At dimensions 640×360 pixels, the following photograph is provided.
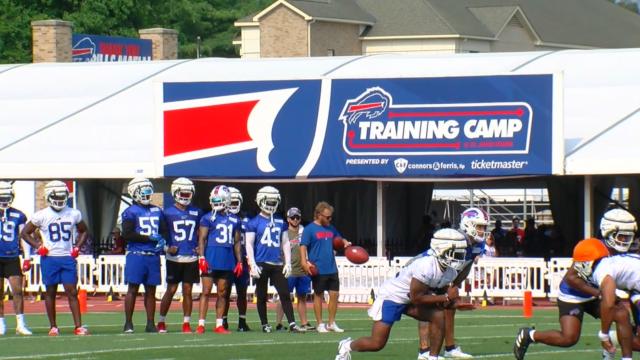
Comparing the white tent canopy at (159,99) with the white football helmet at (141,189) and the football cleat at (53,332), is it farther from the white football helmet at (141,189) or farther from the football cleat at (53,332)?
the football cleat at (53,332)

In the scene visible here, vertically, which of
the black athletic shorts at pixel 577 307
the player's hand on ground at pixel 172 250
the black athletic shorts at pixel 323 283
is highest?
the player's hand on ground at pixel 172 250

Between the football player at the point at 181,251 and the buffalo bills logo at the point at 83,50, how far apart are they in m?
26.2

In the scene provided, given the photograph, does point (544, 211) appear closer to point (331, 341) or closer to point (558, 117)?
point (558, 117)

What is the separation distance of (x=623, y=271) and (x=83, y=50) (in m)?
33.4

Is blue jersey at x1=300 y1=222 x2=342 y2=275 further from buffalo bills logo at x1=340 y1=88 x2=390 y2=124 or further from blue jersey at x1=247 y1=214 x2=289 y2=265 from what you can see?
buffalo bills logo at x1=340 y1=88 x2=390 y2=124

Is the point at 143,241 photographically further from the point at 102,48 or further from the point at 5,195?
the point at 102,48

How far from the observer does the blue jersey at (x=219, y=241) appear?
19516mm

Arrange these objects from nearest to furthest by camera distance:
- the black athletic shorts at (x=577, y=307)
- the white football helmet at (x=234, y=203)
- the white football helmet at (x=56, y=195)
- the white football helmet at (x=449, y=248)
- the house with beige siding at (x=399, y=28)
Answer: the white football helmet at (x=449, y=248) < the black athletic shorts at (x=577, y=307) < the white football helmet at (x=56, y=195) < the white football helmet at (x=234, y=203) < the house with beige siding at (x=399, y=28)

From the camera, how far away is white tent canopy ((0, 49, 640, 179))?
2841 cm

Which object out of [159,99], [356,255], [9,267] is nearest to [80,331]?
[9,267]

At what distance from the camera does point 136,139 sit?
102 feet

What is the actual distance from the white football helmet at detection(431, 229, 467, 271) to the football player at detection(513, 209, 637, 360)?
106cm

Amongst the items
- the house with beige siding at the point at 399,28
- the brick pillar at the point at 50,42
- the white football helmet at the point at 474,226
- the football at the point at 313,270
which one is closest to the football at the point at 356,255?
the football at the point at 313,270

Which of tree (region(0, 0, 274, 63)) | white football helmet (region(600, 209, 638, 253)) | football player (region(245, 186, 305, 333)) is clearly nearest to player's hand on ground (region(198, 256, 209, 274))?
football player (region(245, 186, 305, 333))
